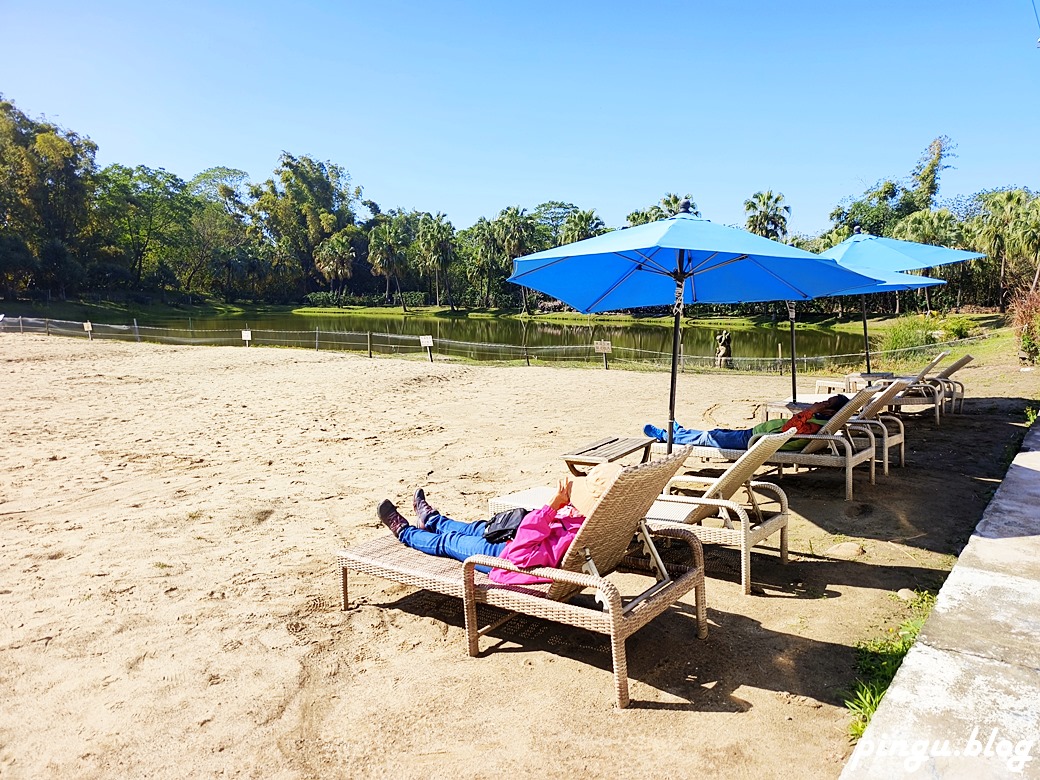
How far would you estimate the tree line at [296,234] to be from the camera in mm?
41906

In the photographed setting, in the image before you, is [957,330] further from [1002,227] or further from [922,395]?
[922,395]

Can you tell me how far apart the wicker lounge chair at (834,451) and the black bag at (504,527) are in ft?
6.99

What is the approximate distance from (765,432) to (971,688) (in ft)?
12.3

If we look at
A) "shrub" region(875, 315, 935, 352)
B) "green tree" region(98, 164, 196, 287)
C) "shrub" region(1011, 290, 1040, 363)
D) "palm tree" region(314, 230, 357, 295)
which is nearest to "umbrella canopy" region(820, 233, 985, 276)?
"shrub" region(1011, 290, 1040, 363)

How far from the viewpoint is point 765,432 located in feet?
19.6

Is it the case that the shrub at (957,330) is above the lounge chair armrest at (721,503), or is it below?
above

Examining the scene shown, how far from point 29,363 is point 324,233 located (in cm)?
6652

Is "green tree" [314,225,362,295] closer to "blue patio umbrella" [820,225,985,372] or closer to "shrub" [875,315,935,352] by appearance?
"shrub" [875,315,935,352]

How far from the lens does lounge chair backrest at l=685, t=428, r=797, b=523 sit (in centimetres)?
405

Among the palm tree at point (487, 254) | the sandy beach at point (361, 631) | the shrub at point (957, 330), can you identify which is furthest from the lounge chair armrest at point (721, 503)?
the palm tree at point (487, 254)

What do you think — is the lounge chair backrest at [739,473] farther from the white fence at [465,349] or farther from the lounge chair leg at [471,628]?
the white fence at [465,349]

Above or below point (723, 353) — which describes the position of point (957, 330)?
above

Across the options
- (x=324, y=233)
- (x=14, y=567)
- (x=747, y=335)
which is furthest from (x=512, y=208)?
(x=14, y=567)

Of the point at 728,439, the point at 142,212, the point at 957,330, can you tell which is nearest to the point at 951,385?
the point at 728,439
